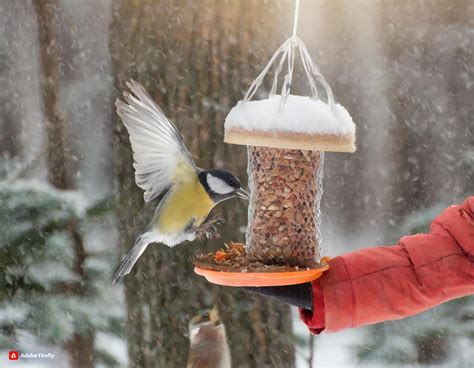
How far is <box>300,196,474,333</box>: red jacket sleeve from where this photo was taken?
95.8 inches

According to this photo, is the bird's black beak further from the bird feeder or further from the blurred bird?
the blurred bird

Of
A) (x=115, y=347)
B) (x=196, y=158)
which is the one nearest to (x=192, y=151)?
(x=196, y=158)

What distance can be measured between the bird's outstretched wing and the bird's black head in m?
0.10

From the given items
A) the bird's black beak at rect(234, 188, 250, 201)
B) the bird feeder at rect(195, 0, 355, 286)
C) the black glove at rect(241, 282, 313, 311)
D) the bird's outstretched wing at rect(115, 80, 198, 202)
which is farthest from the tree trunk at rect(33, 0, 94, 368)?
the black glove at rect(241, 282, 313, 311)

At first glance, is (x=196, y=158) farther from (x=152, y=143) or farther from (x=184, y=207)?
(x=152, y=143)

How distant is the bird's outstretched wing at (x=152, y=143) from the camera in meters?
2.69

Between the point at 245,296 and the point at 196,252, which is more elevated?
the point at 196,252

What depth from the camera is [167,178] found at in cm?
294

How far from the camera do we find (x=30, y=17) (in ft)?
18.3

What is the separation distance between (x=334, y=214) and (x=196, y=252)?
90.6 inches

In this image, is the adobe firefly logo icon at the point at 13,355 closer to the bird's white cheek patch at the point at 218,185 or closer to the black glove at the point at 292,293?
the bird's white cheek patch at the point at 218,185

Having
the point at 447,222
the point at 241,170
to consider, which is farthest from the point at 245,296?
the point at 447,222

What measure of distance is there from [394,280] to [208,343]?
1.36 m

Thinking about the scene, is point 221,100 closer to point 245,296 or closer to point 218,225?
point 218,225
